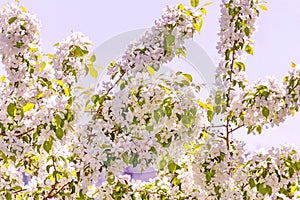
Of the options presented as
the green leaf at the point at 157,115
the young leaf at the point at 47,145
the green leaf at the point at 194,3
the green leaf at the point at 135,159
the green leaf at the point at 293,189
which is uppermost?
the green leaf at the point at 194,3

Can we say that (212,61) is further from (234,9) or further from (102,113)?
(102,113)

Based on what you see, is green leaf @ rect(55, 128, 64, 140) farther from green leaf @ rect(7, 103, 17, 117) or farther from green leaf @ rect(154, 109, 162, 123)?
green leaf @ rect(154, 109, 162, 123)

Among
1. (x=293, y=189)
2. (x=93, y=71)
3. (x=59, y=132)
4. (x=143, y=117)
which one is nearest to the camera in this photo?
(x=59, y=132)

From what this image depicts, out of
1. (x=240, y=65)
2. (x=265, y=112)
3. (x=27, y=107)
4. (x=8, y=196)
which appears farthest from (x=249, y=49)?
(x=8, y=196)

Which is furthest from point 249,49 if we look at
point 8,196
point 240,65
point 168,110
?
point 8,196

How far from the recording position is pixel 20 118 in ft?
11.4

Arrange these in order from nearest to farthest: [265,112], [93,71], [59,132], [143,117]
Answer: [59,132] < [143,117] < [265,112] < [93,71]

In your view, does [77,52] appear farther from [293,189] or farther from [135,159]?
[293,189]

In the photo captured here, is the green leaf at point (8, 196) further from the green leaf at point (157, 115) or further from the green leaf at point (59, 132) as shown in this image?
the green leaf at point (157, 115)

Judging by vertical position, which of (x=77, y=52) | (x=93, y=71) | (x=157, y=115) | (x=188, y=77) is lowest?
(x=157, y=115)

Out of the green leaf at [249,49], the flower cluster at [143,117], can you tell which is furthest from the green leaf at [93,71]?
the green leaf at [249,49]

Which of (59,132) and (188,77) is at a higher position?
(188,77)

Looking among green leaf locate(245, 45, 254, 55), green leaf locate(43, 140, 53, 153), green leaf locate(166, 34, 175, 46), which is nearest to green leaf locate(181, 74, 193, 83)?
green leaf locate(166, 34, 175, 46)

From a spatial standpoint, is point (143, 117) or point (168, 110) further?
point (143, 117)
